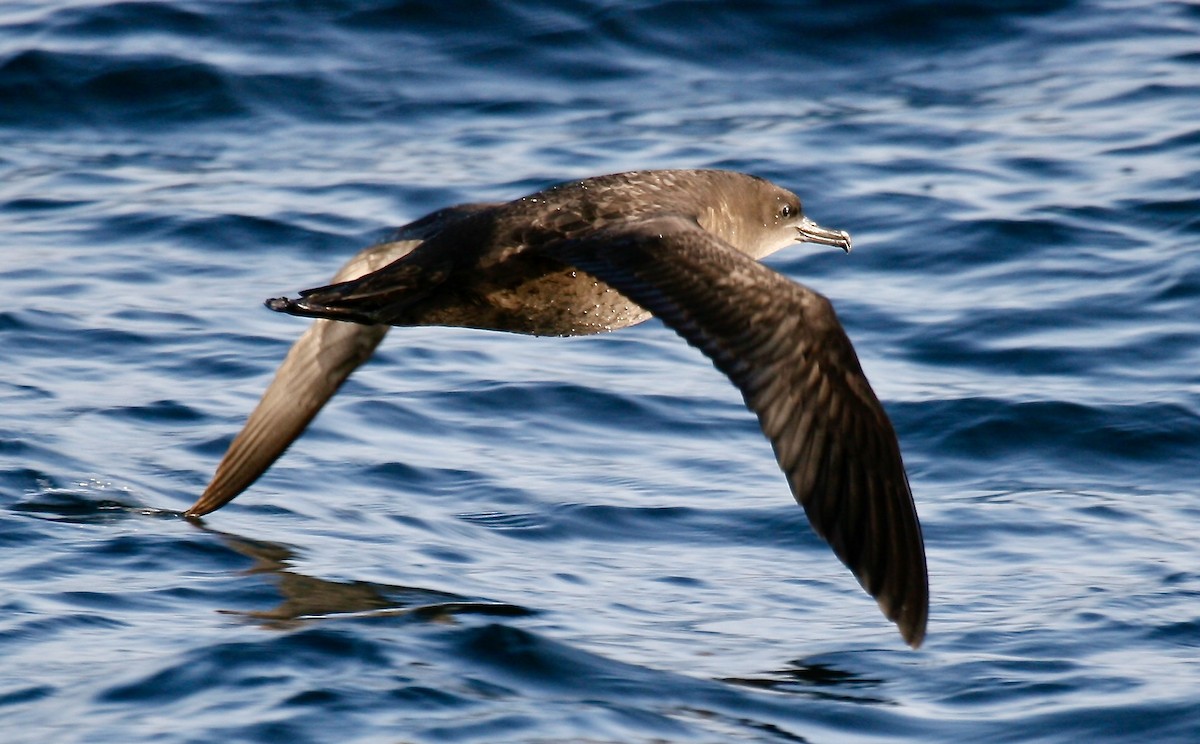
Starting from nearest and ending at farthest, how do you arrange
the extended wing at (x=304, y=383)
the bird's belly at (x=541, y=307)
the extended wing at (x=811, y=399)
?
→ 1. the extended wing at (x=811, y=399)
2. the bird's belly at (x=541, y=307)
3. the extended wing at (x=304, y=383)

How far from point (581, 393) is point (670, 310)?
2.78 m

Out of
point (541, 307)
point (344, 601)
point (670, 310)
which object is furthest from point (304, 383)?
point (670, 310)

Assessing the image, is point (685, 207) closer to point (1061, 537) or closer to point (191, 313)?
point (1061, 537)

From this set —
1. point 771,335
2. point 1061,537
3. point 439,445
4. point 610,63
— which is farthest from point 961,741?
point 610,63

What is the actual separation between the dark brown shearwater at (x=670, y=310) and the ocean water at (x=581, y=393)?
0.37 m

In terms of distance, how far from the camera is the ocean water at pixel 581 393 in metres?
4.75

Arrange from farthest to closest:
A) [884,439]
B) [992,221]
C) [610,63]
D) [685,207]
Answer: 1. [610,63]
2. [992,221]
3. [685,207]
4. [884,439]

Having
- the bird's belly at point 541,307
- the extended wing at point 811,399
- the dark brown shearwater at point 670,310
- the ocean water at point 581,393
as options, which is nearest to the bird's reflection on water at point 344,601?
the ocean water at point 581,393

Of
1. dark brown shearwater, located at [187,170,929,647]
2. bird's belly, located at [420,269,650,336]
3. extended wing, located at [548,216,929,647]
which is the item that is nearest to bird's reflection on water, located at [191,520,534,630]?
dark brown shearwater, located at [187,170,929,647]

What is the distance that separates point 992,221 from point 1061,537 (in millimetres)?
3316

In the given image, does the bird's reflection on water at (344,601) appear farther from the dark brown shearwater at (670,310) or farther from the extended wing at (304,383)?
the dark brown shearwater at (670,310)

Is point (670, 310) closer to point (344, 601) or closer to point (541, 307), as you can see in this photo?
point (541, 307)

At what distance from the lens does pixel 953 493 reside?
6648 mm

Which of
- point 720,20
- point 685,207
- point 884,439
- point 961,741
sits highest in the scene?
point 720,20
